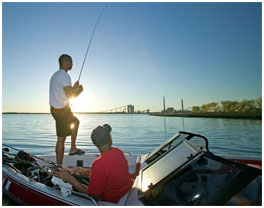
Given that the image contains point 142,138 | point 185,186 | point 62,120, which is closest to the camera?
point 185,186

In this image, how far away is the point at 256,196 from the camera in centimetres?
211

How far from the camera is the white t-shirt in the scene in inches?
154

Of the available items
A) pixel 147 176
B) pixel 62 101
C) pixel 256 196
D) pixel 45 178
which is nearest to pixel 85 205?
pixel 147 176

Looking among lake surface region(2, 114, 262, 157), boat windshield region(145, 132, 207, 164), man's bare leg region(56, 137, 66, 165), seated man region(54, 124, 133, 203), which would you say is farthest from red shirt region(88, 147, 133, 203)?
lake surface region(2, 114, 262, 157)

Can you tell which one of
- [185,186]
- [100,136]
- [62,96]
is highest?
[62,96]

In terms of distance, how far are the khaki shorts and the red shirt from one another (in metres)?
1.76

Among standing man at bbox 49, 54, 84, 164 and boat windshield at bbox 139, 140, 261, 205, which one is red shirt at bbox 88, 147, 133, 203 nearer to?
boat windshield at bbox 139, 140, 261, 205

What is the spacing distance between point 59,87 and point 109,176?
2055 millimetres

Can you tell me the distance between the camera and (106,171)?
2453mm

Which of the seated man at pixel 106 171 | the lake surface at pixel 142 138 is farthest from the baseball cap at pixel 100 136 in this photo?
the lake surface at pixel 142 138

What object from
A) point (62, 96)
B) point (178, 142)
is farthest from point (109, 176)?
point (62, 96)

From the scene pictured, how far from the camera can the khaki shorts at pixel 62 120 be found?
13.1 feet

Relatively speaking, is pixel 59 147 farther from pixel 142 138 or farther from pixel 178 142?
pixel 142 138

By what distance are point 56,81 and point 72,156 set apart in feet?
6.01
